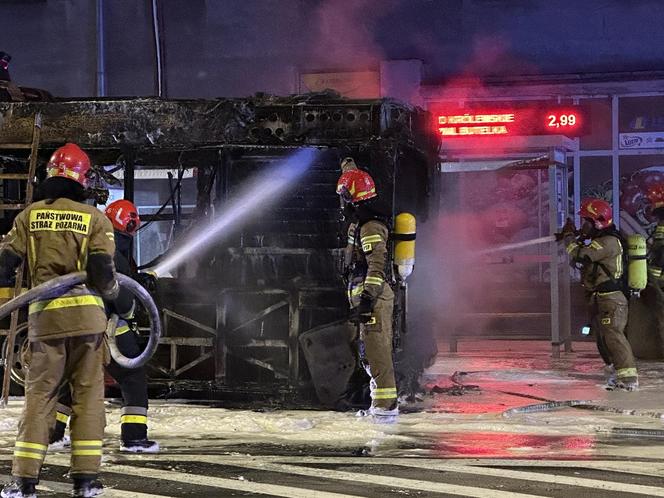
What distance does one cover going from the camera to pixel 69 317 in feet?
21.5

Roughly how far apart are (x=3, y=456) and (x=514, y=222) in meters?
A: 11.5

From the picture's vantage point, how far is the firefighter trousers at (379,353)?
949cm

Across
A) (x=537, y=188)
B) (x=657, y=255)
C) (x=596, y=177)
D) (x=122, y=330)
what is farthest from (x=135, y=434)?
(x=596, y=177)

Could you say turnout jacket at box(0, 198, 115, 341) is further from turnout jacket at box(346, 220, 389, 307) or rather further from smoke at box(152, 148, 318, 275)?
smoke at box(152, 148, 318, 275)

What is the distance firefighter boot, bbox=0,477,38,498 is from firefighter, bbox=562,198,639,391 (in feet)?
22.6

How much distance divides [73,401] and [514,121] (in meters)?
9.68

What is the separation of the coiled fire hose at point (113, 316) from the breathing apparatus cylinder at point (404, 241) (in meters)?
2.64

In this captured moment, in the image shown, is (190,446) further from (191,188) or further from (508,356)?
(508,356)

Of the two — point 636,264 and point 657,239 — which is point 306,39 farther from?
point 636,264

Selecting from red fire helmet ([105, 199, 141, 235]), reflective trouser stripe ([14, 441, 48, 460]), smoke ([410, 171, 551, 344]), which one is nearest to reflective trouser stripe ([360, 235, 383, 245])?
red fire helmet ([105, 199, 141, 235])

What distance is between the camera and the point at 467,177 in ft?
58.4

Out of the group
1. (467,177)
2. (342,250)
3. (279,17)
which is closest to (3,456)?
(342,250)

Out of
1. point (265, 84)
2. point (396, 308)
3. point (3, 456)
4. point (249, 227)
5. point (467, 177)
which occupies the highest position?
point (265, 84)

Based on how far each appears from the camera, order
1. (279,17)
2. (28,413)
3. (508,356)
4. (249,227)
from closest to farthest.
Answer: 1. (28,413)
2. (249,227)
3. (508,356)
4. (279,17)
